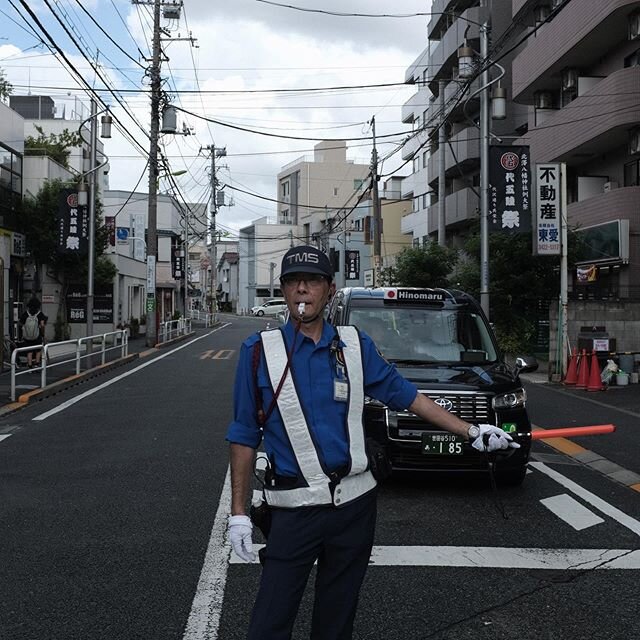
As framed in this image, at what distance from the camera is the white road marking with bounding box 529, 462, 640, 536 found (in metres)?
6.02

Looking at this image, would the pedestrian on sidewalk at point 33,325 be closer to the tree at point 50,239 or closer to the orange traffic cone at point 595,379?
the tree at point 50,239

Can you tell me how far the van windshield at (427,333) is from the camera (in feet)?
25.0

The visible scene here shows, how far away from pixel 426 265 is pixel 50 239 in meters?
13.6

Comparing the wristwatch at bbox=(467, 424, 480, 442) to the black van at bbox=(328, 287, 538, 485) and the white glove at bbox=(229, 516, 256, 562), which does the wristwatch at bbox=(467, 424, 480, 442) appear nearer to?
the white glove at bbox=(229, 516, 256, 562)

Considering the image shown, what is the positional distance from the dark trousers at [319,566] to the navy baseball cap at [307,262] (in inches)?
34.1

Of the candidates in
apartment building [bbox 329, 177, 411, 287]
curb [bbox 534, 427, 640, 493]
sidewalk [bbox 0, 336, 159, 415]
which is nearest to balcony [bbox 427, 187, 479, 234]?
apartment building [bbox 329, 177, 411, 287]

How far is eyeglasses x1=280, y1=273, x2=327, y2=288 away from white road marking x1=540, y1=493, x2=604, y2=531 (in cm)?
396

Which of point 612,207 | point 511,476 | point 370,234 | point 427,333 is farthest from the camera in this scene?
point 370,234

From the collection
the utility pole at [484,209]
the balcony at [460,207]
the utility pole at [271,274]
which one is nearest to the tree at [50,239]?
the utility pole at [484,209]

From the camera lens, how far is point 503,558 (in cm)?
506

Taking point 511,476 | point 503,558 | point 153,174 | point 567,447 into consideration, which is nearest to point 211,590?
point 503,558

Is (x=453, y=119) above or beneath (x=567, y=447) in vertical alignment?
above

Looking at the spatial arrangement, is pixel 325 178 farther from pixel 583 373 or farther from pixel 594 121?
pixel 583 373

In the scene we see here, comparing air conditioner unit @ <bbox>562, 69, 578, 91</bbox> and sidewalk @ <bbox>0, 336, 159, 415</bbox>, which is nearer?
sidewalk @ <bbox>0, 336, 159, 415</bbox>
